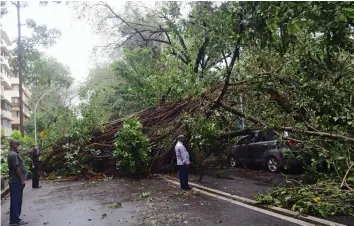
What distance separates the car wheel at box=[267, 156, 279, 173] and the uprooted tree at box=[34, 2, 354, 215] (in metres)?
1.47

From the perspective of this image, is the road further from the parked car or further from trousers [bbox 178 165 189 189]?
the parked car

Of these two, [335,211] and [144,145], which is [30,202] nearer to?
[144,145]

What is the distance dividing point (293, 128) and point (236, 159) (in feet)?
20.3

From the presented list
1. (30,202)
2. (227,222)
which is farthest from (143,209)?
(30,202)

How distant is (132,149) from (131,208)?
5658 mm

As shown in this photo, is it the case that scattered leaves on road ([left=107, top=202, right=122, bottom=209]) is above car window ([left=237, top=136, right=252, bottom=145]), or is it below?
below

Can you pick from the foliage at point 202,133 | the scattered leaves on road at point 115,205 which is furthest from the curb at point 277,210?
the scattered leaves on road at point 115,205

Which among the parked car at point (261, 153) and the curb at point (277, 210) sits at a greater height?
the parked car at point (261, 153)

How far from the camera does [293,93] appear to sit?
995cm

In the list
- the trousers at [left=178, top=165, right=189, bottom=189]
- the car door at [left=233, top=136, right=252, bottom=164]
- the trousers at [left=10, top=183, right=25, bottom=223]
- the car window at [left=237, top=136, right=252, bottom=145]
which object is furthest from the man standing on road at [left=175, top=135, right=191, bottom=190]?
the car window at [left=237, top=136, right=252, bottom=145]

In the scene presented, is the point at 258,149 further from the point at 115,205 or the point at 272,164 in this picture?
the point at 115,205

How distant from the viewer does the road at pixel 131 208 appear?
6716 mm

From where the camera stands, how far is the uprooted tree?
6566mm

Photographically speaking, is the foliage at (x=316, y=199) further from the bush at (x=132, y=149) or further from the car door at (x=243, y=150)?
the bush at (x=132, y=149)
